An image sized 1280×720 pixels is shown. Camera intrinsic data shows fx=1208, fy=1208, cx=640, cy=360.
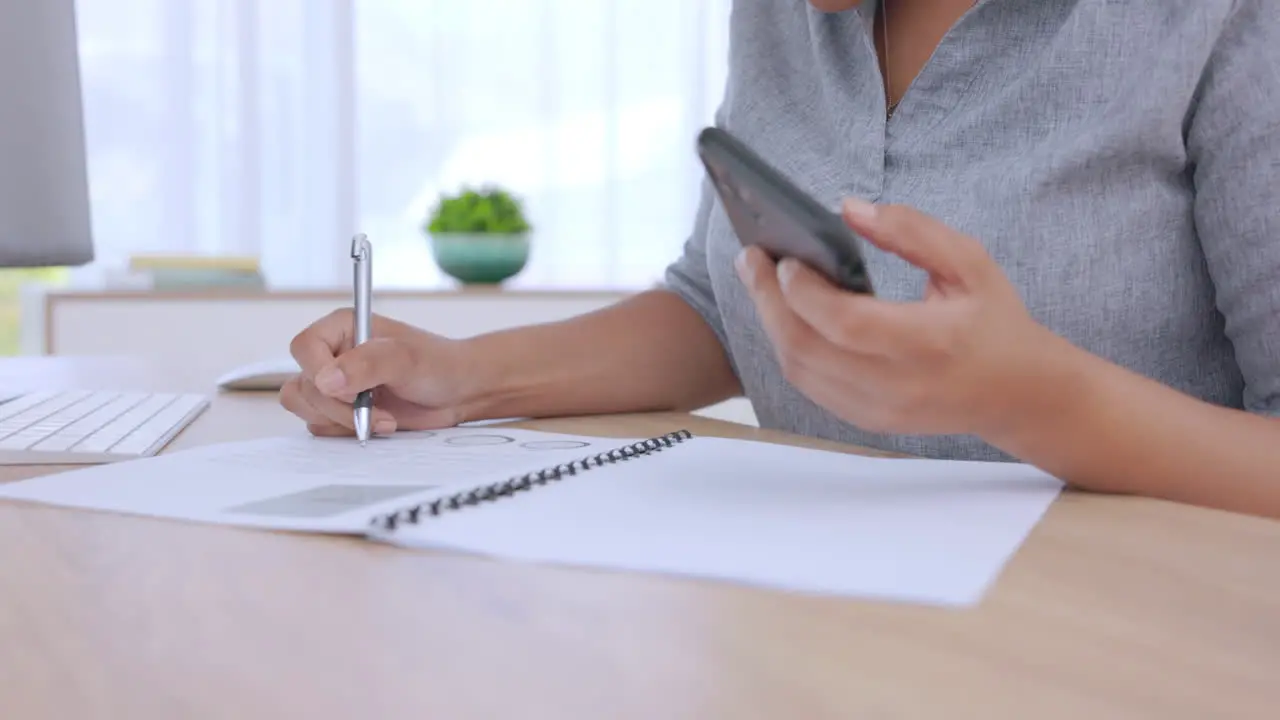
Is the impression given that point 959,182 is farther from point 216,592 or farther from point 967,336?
point 216,592

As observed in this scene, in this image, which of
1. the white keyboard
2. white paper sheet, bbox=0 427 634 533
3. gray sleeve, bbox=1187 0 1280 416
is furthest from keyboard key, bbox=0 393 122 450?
gray sleeve, bbox=1187 0 1280 416

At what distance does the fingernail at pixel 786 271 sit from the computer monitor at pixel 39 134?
58cm

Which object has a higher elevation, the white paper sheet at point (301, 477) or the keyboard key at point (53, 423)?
the white paper sheet at point (301, 477)

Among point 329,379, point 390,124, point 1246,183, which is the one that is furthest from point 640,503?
point 390,124

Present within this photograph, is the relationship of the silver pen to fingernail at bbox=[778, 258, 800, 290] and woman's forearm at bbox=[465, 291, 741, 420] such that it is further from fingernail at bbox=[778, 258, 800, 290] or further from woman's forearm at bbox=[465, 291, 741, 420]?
fingernail at bbox=[778, 258, 800, 290]

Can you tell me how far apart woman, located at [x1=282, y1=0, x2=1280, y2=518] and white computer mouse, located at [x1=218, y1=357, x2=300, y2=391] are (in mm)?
314

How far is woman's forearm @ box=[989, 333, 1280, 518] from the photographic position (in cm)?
54

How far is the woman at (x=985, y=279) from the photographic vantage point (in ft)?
1.65

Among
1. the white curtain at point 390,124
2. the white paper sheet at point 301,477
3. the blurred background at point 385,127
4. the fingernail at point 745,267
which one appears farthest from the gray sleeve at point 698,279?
the white curtain at point 390,124

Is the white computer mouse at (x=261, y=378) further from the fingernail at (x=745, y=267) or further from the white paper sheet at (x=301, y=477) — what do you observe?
the fingernail at (x=745, y=267)

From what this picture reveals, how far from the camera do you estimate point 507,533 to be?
0.46 m

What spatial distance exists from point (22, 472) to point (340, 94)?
2103mm

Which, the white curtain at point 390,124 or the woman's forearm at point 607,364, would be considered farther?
the white curtain at point 390,124

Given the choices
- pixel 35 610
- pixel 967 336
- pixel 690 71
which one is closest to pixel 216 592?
pixel 35 610
